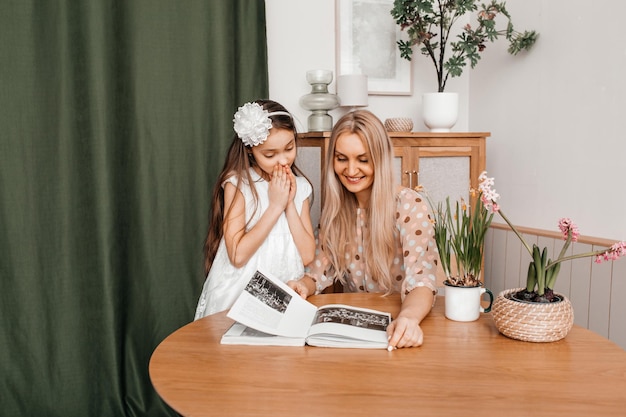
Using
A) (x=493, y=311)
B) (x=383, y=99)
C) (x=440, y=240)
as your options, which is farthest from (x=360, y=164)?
(x=383, y=99)

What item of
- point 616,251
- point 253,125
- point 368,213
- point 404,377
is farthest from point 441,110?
point 404,377

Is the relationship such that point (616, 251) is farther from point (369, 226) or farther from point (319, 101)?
point (319, 101)

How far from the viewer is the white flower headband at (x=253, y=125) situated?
5.89 ft

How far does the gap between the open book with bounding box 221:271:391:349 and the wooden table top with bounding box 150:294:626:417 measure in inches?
0.9

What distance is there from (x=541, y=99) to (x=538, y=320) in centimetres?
150

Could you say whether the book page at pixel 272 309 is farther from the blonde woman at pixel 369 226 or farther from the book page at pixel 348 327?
the blonde woman at pixel 369 226

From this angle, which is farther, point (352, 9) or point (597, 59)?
point (352, 9)

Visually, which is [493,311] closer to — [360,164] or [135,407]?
[360,164]

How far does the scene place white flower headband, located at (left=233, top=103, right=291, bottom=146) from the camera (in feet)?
5.89

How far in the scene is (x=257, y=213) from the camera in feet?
6.23

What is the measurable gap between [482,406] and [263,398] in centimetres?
38

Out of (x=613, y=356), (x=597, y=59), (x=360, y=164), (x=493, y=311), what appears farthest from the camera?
(x=597, y=59)

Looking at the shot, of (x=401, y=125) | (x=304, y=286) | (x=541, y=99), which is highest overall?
(x=541, y=99)

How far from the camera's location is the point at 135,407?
2498mm
